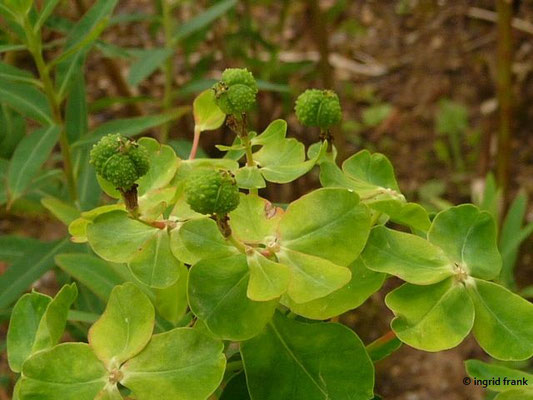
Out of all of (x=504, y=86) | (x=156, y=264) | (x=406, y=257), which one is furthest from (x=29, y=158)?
(x=504, y=86)

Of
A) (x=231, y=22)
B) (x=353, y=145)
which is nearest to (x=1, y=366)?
(x=231, y=22)

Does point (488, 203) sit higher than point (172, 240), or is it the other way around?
point (172, 240)

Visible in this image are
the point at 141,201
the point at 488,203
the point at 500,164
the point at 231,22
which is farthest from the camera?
the point at 231,22

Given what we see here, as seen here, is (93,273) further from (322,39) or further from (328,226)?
(322,39)

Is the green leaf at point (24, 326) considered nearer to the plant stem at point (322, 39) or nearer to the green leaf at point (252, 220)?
the green leaf at point (252, 220)

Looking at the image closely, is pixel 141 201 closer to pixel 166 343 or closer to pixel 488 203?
pixel 166 343

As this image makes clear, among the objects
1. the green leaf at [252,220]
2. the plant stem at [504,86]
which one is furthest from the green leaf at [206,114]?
the plant stem at [504,86]
